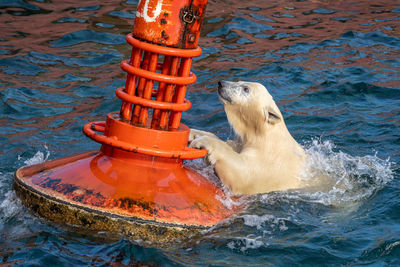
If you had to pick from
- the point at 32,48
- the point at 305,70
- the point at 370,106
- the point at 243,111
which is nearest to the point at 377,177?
the point at 243,111

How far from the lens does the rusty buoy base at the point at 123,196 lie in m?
3.63

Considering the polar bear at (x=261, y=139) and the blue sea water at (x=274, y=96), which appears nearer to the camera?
the blue sea water at (x=274, y=96)

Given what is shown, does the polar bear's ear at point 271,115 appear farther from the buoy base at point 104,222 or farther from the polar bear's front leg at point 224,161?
the buoy base at point 104,222

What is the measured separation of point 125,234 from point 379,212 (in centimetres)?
238

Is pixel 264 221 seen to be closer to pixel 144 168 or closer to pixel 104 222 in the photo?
pixel 144 168

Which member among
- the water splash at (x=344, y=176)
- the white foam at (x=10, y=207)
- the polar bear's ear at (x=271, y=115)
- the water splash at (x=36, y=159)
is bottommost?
the water splash at (x=36, y=159)

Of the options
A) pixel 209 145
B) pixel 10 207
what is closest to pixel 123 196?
pixel 10 207

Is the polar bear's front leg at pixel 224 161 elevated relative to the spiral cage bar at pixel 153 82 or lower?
Answer: lower

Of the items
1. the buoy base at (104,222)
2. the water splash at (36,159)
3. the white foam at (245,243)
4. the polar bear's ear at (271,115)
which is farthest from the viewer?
the water splash at (36,159)

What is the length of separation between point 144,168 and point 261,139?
1823 millimetres

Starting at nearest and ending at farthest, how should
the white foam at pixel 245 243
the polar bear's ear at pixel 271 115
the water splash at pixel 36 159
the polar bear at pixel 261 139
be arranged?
the white foam at pixel 245 243 → the polar bear at pixel 261 139 → the polar bear's ear at pixel 271 115 → the water splash at pixel 36 159

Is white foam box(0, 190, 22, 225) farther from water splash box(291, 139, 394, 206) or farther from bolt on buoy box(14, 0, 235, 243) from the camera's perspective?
water splash box(291, 139, 394, 206)

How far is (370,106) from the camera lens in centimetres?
827

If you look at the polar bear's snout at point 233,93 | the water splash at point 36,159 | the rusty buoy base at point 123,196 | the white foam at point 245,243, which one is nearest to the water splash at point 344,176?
the polar bear's snout at point 233,93
